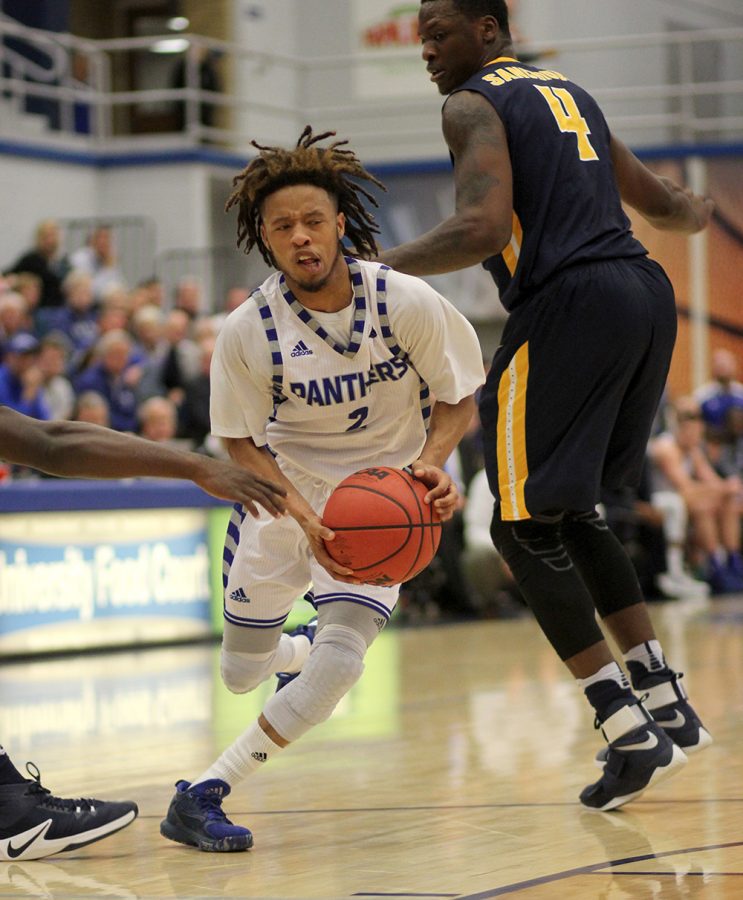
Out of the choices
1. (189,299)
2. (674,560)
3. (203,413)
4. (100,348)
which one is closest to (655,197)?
(203,413)

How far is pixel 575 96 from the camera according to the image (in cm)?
471

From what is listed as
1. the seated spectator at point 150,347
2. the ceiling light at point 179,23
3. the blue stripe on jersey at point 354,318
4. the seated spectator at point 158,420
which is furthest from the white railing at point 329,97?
the blue stripe on jersey at point 354,318

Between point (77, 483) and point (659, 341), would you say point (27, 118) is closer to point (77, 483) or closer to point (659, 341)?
point (77, 483)

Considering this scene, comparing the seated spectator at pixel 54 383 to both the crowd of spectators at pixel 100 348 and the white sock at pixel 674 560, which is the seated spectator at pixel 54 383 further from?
the white sock at pixel 674 560

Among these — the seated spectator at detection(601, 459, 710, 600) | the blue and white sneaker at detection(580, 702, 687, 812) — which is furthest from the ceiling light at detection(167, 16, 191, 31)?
the blue and white sneaker at detection(580, 702, 687, 812)

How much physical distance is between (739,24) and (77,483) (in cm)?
1651

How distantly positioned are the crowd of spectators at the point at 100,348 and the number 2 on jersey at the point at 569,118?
6142 mm

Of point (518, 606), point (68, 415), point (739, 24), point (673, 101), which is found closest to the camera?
point (68, 415)

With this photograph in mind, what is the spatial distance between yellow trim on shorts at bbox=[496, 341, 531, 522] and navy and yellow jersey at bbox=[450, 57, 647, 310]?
0.22m

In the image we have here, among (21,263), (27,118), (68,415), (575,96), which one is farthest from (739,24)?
(575,96)

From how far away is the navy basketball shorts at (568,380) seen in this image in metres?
4.43

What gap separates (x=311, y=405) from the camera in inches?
172

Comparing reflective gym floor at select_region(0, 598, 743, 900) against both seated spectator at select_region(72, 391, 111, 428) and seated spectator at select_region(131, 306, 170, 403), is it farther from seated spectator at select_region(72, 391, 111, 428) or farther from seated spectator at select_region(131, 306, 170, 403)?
seated spectator at select_region(131, 306, 170, 403)

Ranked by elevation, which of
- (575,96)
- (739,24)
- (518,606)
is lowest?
(518,606)
